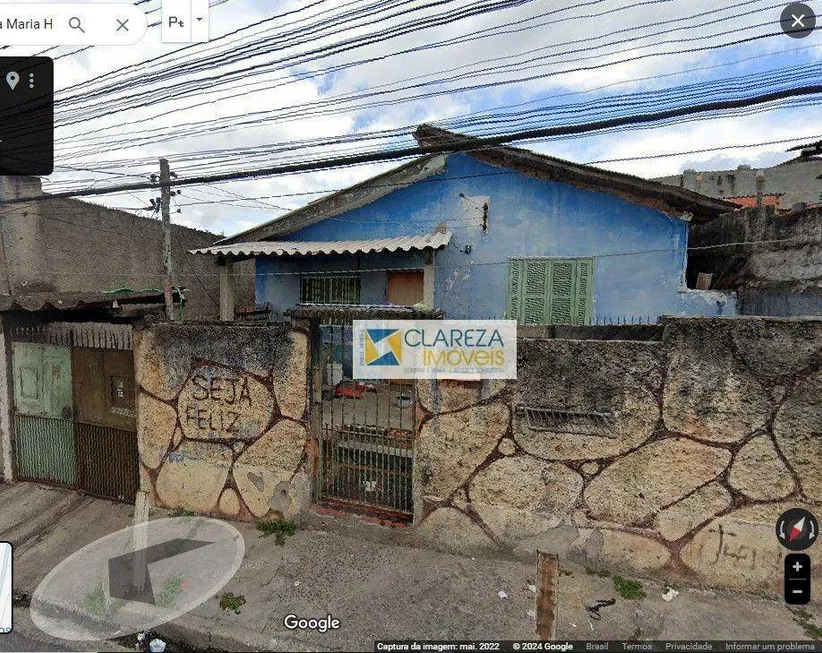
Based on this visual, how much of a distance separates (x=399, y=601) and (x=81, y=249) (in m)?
14.1

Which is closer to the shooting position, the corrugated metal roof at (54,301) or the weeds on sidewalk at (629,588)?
the weeds on sidewalk at (629,588)

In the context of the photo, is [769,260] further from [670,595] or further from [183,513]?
[183,513]

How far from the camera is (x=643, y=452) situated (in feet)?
10.2

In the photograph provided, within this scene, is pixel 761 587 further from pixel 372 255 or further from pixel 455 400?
pixel 372 255

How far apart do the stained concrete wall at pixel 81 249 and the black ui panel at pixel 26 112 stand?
332cm

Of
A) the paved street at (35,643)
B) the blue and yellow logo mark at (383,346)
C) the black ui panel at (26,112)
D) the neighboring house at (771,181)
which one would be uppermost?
the neighboring house at (771,181)

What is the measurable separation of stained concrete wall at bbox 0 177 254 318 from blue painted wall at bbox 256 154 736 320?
479 cm

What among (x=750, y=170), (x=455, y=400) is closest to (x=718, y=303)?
(x=455, y=400)

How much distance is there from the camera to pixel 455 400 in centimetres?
347

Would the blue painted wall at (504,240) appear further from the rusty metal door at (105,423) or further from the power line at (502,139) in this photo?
the rusty metal door at (105,423)

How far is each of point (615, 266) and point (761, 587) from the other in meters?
5.88

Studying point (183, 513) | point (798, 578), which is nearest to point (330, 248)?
point (183, 513)

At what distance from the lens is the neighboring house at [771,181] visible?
1460 centimetres

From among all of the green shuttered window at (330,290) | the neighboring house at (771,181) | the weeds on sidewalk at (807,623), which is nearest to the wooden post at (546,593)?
the weeds on sidewalk at (807,623)
